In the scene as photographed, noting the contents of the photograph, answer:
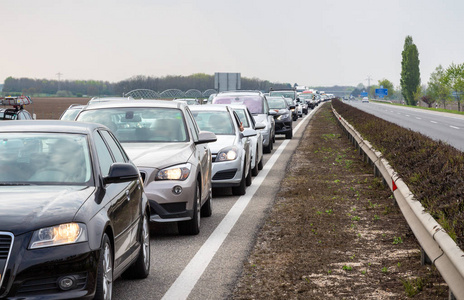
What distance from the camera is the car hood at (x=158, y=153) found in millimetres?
9812

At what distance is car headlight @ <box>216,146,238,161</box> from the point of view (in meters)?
14.0

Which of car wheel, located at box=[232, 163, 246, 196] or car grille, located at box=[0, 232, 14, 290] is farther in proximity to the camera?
car wheel, located at box=[232, 163, 246, 196]

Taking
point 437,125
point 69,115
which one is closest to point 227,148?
point 69,115

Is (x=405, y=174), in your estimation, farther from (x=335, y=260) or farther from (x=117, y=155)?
(x=117, y=155)

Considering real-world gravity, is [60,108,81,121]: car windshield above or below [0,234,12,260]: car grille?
below

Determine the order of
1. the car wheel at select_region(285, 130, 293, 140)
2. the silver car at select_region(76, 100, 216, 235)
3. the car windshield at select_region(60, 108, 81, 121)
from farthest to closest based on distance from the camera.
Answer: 1. the car wheel at select_region(285, 130, 293, 140)
2. the car windshield at select_region(60, 108, 81, 121)
3. the silver car at select_region(76, 100, 216, 235)

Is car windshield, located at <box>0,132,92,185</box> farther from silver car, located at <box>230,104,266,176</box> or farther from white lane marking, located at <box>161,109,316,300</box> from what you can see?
silver car, located at <box>230,104,266,176</box>

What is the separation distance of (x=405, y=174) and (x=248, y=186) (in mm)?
4778

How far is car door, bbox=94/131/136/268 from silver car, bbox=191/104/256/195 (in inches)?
270

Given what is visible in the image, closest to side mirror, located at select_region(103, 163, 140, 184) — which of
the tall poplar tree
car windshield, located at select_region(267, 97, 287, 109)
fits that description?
car windshield, located at select_region(267, 97, 287, 109)

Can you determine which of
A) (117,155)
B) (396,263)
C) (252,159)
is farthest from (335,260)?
(252,159)

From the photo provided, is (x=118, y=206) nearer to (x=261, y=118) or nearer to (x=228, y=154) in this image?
(x=228, y=154)

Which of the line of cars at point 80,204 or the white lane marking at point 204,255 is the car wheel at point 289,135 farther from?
the line of cars at point 80,204

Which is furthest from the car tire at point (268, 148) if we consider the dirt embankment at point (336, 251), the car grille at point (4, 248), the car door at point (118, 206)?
the car grille at point (4, 248)
